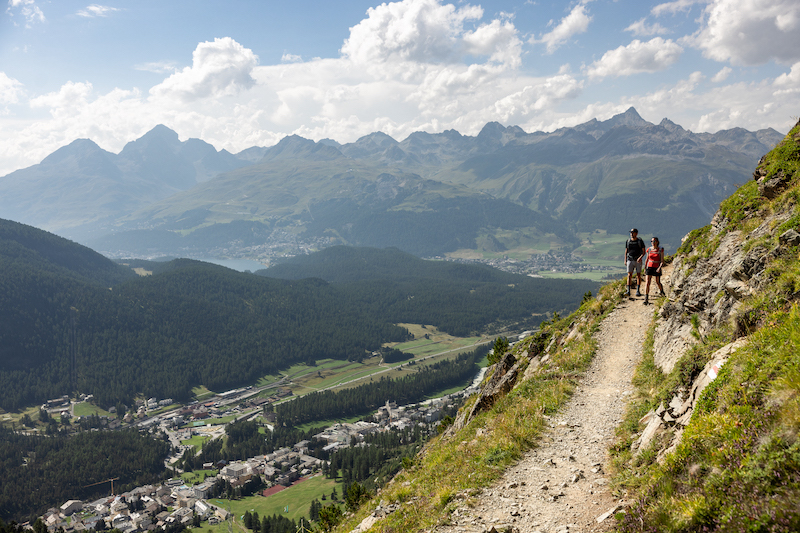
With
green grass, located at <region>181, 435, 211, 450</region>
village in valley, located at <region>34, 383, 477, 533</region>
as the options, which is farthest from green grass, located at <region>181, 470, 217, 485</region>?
green grass, located at <region>181, 435, 211, 450</region>

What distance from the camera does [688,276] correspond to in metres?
20.0

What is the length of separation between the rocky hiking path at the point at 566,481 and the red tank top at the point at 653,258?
7.52 metres

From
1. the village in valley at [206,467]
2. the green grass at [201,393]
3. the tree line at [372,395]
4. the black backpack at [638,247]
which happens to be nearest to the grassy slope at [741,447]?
the black backpack at [638,247]

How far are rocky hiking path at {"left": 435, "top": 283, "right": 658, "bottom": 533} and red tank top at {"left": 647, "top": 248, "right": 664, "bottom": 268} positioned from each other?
24.7ft

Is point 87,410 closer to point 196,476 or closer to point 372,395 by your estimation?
point 196,476

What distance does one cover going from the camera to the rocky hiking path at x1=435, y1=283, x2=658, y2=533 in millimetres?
9602

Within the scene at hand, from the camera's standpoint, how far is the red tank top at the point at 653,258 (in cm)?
2211

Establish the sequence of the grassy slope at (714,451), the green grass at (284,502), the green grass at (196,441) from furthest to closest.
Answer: the green grass at (196,441) → the green grass at (284,502) → the grassy slope at (714,451)

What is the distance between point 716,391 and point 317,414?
143 m

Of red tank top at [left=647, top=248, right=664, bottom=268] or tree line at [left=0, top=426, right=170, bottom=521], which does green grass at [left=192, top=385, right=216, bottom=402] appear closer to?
tree line at [left=0, top=426, right=170, bottom=521]

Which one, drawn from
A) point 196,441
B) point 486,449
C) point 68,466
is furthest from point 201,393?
point 486,449

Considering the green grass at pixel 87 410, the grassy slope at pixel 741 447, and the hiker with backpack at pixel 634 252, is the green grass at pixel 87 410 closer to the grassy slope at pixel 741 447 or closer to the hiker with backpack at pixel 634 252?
the hiker with backpack at pixel 634 252

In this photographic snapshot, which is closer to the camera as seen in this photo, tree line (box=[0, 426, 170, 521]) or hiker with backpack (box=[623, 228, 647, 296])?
hiker with backpack (box=[623, 228, 647, 296])

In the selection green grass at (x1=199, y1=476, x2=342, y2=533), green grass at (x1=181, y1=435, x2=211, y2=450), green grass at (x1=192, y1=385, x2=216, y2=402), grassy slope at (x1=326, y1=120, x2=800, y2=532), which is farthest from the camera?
green grass at (x1=192, y1=385, x2=216, y2=402)
